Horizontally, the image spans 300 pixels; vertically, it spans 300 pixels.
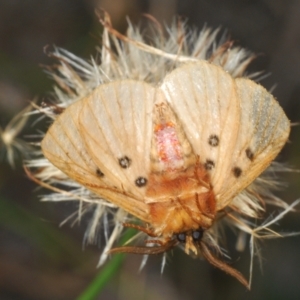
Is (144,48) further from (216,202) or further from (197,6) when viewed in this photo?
(197,6)

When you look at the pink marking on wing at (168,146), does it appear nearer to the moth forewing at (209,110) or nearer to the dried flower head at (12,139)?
the moth forewing at (209,110)

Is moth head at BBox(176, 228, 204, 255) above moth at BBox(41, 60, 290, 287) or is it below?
below

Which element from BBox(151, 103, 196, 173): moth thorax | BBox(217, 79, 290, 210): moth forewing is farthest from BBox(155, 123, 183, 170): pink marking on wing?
BBox(217, 79, 290, 210): moth forewing

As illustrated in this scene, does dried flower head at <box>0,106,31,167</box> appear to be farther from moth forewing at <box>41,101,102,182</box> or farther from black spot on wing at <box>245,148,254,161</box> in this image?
black spot on wing at <box>245,148,254,161</box>

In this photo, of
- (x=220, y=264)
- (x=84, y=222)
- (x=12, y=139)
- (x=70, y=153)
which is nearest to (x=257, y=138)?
(x=220, y=264)

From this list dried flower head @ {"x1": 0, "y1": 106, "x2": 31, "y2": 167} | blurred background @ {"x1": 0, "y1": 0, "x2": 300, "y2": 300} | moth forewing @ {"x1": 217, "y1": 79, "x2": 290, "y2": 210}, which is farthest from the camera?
blurred background @ {"x1": 0, "y1": 0, "x2": 300, "y2": 300}

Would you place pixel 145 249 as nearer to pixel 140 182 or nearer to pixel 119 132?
pixel 140 182

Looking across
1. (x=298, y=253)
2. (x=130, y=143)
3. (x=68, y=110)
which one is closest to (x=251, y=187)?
(x=130, y=143)
